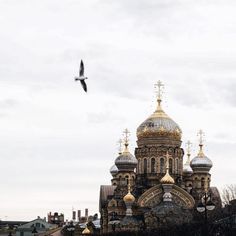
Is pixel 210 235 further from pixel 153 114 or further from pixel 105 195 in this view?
pixel 105 195

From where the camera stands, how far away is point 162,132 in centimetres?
9288

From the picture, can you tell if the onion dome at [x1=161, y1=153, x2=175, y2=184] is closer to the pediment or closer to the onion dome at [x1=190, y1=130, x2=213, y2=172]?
the pediment

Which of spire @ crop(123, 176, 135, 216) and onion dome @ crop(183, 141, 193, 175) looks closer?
spire @ crop(123, 176, 135, 216)

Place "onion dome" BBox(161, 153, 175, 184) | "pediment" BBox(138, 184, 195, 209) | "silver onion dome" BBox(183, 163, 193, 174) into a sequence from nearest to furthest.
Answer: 1. "onion dome" BBox(161, 153, 175, 184)
2. "pediment" BBox(138, 184, 195, 209)
3. "silver onion dome" BBox(183, 163, 193, 174)

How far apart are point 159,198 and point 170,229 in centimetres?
2917

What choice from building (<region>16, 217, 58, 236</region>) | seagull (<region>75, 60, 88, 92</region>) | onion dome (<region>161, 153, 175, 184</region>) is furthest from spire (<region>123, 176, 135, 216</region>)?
seagull (<region>75, 60, 88, 92</region>)

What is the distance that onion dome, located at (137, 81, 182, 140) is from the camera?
93.0m

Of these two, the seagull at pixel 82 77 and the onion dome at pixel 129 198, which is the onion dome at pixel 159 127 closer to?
the onion dome at pixel 129 198

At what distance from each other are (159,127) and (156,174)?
469 cm

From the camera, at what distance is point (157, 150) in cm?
9300

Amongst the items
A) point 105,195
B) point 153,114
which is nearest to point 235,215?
point 153,114

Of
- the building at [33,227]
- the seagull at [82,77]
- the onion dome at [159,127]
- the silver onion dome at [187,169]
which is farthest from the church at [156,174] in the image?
the seagull at [82,77]

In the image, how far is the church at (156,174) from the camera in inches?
3546

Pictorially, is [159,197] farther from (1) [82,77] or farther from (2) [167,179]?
(1) [82,77]
